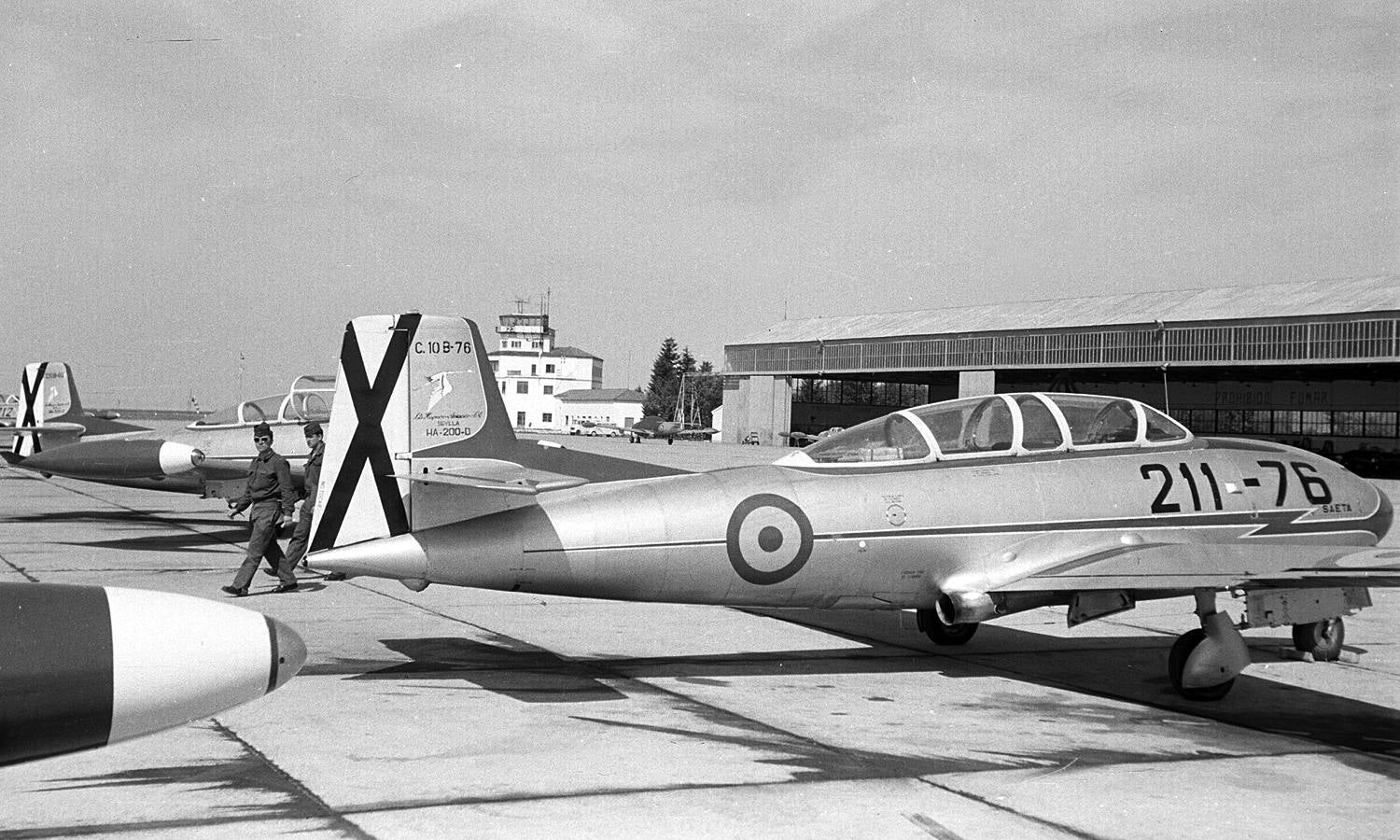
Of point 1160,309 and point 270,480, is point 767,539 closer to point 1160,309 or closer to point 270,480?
point 270,480

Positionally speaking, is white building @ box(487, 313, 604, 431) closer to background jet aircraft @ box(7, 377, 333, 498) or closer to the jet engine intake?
background jet aircraft @ box(7, 377, 333, 498)

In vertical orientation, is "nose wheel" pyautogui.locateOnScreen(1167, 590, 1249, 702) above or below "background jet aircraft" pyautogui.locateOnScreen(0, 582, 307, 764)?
below

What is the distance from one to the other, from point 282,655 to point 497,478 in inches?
189

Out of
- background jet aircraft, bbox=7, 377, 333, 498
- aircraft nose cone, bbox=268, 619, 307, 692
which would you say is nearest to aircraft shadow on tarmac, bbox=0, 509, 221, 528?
background jet aircraft, bbox=7, 377, 333, 498

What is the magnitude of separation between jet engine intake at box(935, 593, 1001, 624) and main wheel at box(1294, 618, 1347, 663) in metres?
3.19

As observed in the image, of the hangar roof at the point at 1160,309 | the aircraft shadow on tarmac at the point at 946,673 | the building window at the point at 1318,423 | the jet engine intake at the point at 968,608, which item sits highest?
the hangar roof at the point at 1160,309

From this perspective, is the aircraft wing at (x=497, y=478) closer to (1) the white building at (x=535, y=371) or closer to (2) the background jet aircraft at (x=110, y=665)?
(2) the background jet aircraft at (x=110, y=665)

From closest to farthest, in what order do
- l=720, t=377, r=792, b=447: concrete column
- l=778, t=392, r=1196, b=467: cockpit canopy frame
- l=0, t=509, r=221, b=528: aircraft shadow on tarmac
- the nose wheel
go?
the nose wheel → l=778, t=392, r=1196, b=467: cockpit canopy frame → l=0, t=509, r=221, b=528: aircraft shadow on tarmac → l=720, t=377, r=792, b=447: concrete column

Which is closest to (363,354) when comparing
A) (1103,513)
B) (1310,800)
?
(1103,513)

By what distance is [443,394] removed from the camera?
8992mm

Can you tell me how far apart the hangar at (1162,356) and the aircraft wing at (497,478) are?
1273 inches

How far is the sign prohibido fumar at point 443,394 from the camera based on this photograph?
8859 mm

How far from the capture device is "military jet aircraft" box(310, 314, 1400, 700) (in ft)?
26.9

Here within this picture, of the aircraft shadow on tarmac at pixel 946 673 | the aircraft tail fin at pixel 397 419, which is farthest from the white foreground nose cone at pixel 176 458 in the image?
the aircraft tail fin at pixel 397 419
